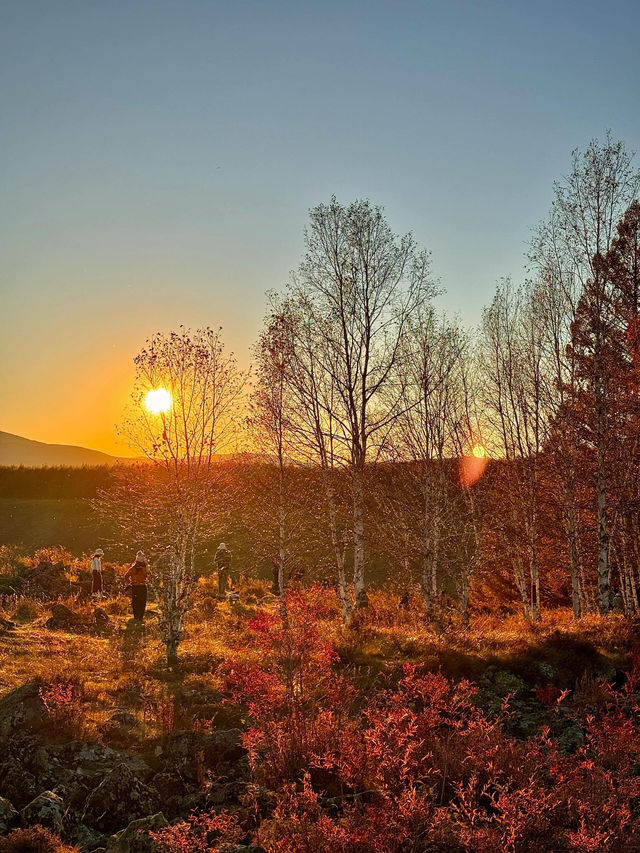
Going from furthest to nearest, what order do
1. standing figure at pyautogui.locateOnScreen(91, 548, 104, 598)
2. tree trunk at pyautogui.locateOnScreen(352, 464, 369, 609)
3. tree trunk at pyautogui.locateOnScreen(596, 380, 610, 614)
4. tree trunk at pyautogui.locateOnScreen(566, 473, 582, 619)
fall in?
standing figure at pyautogui.locateOnScreen(91, 548, 104, 598) < tree trunk at pyautogui.locateOnScreen(566, 473, 582, 619) < tree trunk at pyautogui.locateOnScreen(596, 380, 610, 614) < tree trunk at pyautogui.locateOnScreen(352, 464, 369, 609)

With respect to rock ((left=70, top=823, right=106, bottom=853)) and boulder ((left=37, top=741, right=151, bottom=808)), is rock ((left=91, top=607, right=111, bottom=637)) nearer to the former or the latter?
boulder ((left=37, top=741, right=151, bottom=808))

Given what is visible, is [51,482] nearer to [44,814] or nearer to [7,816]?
[7,816]

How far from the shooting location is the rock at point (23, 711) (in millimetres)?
7248

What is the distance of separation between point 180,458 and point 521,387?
36.9ft

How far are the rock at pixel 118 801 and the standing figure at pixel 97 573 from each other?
46.5 feet

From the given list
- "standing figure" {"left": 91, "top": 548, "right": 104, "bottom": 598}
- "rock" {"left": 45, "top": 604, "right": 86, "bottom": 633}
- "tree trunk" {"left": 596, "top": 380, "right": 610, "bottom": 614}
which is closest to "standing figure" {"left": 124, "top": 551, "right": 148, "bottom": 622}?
"rock" {"left": 45, "top": 604, "right": 86, "bottom": 633}

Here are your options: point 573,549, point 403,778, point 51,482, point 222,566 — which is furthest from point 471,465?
point 51,482

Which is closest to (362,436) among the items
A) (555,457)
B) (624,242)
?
(555,457)

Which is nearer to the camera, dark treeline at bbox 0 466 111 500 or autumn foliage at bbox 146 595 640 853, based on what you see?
autumn foliage at bbox 146 595 640 853

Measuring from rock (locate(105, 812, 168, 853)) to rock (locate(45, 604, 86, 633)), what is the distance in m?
10.6

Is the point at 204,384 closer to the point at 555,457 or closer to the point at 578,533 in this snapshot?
the point at 555,457

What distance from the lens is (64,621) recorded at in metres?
15.0

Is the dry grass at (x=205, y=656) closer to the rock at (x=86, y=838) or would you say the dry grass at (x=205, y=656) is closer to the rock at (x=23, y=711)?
the rock at (x=23, y=711)

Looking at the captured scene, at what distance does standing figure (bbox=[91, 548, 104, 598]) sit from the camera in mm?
19375
